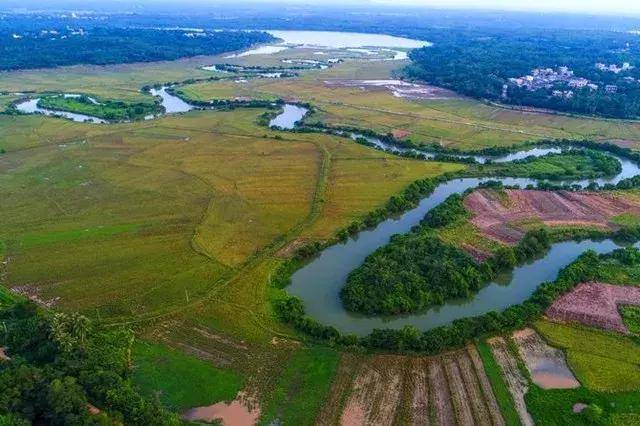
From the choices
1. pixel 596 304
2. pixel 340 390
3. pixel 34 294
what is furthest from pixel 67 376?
pixel 596 304

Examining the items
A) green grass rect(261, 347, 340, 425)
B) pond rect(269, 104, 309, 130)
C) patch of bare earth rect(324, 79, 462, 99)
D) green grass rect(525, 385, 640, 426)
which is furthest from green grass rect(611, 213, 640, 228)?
patch of bare earth rect(324, 79, 462, 99)

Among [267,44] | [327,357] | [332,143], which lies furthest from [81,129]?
[267,44]

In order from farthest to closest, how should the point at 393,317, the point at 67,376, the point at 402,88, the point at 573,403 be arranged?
the point at 402,88
the point at 393,317
the point at 573,403
the point at 67,376

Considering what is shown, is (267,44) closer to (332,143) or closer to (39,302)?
(332,143)

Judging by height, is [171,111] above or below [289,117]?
below

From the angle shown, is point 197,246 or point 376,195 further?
point 376,195

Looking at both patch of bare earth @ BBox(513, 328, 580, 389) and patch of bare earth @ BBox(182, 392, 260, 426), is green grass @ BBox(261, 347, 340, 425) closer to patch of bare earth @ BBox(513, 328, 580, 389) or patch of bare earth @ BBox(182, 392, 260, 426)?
patch of bare earth @ BBox(182, 392, 260, 426)

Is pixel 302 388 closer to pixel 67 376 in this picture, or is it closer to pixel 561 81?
pixel 67 376

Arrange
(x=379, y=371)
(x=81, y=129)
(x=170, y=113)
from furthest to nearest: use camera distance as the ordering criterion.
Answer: (x=170, y=113) < (x=81, y=129) < (x=379, y=371)
